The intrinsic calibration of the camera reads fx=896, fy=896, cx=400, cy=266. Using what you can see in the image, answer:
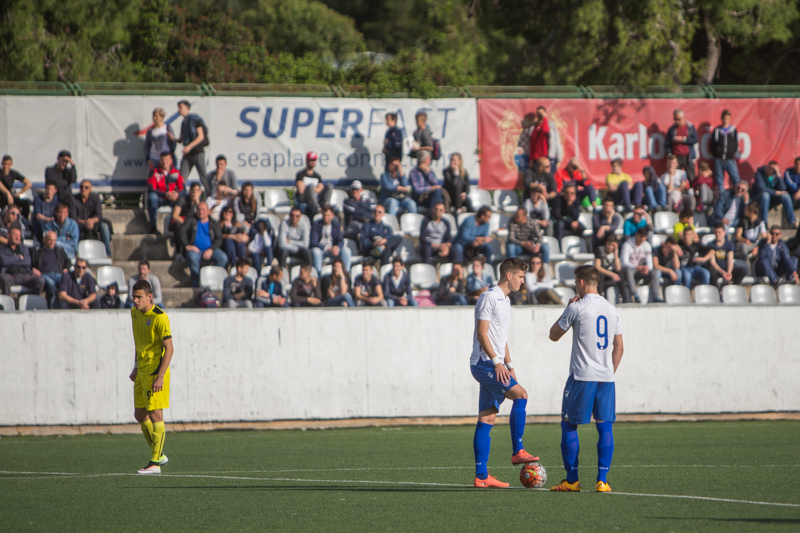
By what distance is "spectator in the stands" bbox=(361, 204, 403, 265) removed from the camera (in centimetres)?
1653

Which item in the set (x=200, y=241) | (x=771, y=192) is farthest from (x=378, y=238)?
(x=771, y=192)

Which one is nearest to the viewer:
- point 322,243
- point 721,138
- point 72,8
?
point 322,243

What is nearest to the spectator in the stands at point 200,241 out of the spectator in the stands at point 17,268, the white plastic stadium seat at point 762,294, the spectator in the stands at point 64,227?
the spectator in the stands at point 64,227

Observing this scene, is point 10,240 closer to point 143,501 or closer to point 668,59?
point 143,501

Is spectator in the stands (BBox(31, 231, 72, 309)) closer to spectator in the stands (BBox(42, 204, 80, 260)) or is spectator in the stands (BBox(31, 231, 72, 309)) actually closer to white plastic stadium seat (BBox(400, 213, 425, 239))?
spectator in the stands (BBox(42, 204, 80, 260))

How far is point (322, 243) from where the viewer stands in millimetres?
16203

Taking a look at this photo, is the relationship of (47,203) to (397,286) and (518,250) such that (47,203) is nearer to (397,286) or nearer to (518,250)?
(397,286)

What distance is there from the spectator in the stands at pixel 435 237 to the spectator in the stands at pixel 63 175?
21.5 feet

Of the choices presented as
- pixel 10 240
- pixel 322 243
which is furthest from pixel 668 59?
pixel 10 240

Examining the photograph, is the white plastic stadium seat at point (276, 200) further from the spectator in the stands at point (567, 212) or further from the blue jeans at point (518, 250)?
the spectator in the stands at point (567, 212)

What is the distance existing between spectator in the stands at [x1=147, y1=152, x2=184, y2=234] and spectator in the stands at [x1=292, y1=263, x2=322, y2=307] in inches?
147

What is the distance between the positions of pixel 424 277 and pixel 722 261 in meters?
5.69

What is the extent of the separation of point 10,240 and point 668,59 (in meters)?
16.3

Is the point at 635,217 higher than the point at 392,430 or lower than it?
higher
